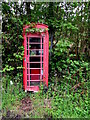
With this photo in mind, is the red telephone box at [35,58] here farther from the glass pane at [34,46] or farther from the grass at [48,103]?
the grass at [48,103]

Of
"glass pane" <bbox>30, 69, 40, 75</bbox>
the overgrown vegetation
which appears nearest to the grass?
the overgrown vegetation

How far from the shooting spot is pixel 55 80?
3467mm

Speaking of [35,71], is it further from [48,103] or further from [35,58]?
[48,103]

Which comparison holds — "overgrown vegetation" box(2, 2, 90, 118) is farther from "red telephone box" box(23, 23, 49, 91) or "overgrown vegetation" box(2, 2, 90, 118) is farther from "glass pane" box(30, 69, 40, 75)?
"glass pane" box(30, 69, 40, 75)

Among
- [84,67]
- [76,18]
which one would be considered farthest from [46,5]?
[84,67]

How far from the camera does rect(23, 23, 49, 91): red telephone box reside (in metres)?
3.08

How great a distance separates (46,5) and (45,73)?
2.21m

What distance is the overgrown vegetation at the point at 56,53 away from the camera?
9.46 feet

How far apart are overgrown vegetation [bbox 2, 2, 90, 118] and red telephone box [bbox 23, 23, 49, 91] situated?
0.62 feet

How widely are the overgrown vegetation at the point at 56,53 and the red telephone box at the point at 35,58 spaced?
0.19m

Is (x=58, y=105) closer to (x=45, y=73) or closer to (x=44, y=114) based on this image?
(x=44, y=114)

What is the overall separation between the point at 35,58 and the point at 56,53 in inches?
36.4

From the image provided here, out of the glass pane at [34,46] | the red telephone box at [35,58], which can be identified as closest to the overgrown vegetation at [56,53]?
the red telephone box at [35,58]

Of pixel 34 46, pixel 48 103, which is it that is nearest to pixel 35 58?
pixel 34 46
